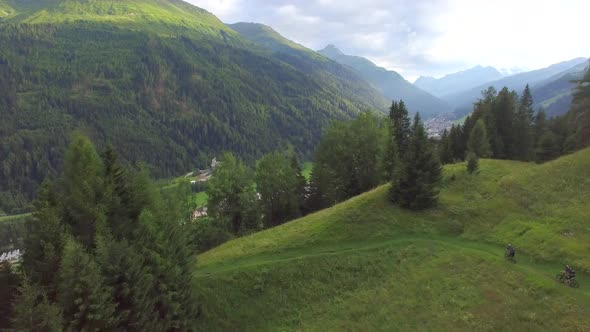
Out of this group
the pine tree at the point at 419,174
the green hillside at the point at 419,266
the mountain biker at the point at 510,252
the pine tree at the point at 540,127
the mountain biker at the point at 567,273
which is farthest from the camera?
the pine tree at the point at 540,127

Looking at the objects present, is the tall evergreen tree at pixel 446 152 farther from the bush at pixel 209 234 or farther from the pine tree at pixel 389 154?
the bush at pixel 209 234

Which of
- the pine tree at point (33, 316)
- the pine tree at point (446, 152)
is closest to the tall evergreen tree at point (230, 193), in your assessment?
the pine tree at point (446, 152)

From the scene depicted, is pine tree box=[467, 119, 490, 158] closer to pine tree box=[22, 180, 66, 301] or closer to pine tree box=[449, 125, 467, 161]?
pine tree box=[449, 125, 467, 161]

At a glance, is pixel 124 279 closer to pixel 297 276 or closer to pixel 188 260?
pixel 188 260

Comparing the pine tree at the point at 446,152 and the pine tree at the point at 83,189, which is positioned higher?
the pine tree at the point at 83,189

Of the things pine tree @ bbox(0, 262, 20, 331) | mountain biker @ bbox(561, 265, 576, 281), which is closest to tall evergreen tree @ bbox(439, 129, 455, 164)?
mountain biker @ bbox(561, 265, 576, 281)

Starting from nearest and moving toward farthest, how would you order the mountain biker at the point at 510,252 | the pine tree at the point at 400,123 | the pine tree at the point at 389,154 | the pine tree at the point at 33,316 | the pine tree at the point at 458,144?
1. the pine tree at the point at 33,316
2. the mountain biker at the point at 510,252
3. the pine tree at the point at 389,154
4. the pine tree at the point at 400,123
5. the pine tree at the point at 458,144

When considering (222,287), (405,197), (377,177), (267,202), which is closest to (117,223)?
(222,287)
